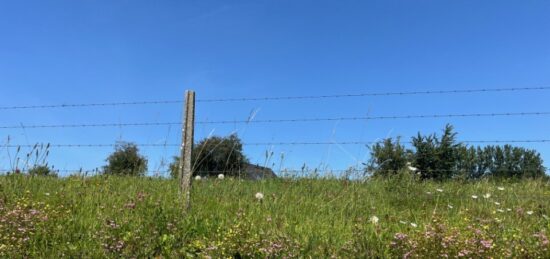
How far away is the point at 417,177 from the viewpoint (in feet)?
29.2

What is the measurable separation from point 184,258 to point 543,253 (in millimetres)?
2757

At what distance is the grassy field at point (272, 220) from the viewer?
4.59m

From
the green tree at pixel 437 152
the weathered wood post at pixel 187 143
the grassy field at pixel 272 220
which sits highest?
the green tree at pixel 437 152

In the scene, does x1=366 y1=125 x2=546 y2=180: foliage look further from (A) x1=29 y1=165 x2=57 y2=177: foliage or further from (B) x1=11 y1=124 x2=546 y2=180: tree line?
(A) x1=29 y1=165 x2=57 y2=177: foliage

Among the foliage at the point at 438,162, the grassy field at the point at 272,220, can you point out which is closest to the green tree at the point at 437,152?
the foliage at the point at 438,162

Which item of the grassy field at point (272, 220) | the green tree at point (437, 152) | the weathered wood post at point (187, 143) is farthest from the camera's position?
the green tree at point (437, 152)

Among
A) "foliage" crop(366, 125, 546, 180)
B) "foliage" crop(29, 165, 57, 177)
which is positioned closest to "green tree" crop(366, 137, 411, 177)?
"foliage" crop(366, 125, 546, 180)

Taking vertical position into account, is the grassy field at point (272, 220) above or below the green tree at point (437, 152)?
below

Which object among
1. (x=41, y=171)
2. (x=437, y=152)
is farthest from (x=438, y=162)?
(x=41, y=171)

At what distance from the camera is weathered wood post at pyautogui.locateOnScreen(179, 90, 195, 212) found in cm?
686

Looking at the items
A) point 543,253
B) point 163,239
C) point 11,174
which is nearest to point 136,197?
point 163,239

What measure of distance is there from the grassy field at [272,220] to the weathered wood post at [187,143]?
8.4 inches

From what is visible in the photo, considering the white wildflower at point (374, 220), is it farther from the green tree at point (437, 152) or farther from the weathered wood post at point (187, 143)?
the green tree at point (437, 152)

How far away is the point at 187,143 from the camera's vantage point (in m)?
7.05
